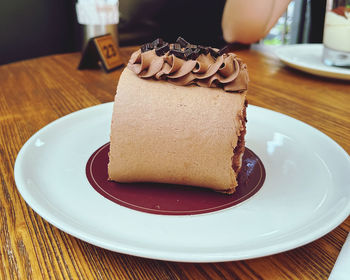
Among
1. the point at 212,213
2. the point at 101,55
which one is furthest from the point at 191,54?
the point at 101,55

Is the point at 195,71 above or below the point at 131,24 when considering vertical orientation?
above

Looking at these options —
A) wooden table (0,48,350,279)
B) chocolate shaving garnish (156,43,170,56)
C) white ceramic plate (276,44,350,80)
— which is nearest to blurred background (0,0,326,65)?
wooden table (0,48,350,279)

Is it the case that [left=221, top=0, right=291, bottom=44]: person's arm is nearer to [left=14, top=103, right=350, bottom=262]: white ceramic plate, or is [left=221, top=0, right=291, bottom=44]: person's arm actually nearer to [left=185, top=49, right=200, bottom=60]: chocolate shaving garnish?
[left=14, top=103, right=350, bottom=262]: white ceramic plate

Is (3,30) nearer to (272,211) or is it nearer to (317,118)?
(317,118)

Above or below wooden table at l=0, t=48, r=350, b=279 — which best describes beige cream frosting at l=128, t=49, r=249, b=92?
above

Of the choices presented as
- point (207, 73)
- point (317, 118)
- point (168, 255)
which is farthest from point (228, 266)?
point (317, 118)

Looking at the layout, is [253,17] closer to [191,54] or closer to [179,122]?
[191,54]

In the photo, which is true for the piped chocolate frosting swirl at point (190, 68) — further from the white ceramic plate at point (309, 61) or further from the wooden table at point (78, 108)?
the white ceramic plate at point (309, 61)
